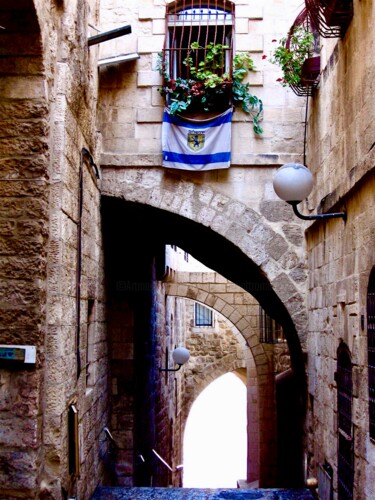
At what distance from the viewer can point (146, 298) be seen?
30.8 feet

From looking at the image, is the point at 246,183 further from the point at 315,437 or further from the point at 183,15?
the point at 315,437

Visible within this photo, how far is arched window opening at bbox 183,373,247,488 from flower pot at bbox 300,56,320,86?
19.3 m

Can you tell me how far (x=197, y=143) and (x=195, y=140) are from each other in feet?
0.14

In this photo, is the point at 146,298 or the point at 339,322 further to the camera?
the point at 146,298

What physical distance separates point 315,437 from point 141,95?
3891 millimetres

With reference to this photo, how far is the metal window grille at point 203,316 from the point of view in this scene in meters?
18.7

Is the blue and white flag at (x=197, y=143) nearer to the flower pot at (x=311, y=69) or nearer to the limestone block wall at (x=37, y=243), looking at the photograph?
the flower pot at (x=311, y=69)

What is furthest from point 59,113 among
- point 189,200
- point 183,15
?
point 183,15

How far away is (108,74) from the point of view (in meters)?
6.94

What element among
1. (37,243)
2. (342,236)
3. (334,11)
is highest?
(334,11)

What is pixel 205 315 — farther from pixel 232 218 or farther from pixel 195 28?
pixel 195 28

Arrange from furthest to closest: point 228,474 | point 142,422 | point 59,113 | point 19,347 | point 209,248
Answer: point 228,474 → point 142,422 → point 209,248 → point 59,113 → point 19,347

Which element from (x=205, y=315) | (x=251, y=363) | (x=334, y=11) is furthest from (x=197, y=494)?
(x=205, y=315)

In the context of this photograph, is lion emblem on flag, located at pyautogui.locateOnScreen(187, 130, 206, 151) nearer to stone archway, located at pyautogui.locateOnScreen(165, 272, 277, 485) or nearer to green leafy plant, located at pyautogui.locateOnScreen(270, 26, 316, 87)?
green leafy plant, located at pyautogui.locateOnScreen(270, 26, 316, 87)
